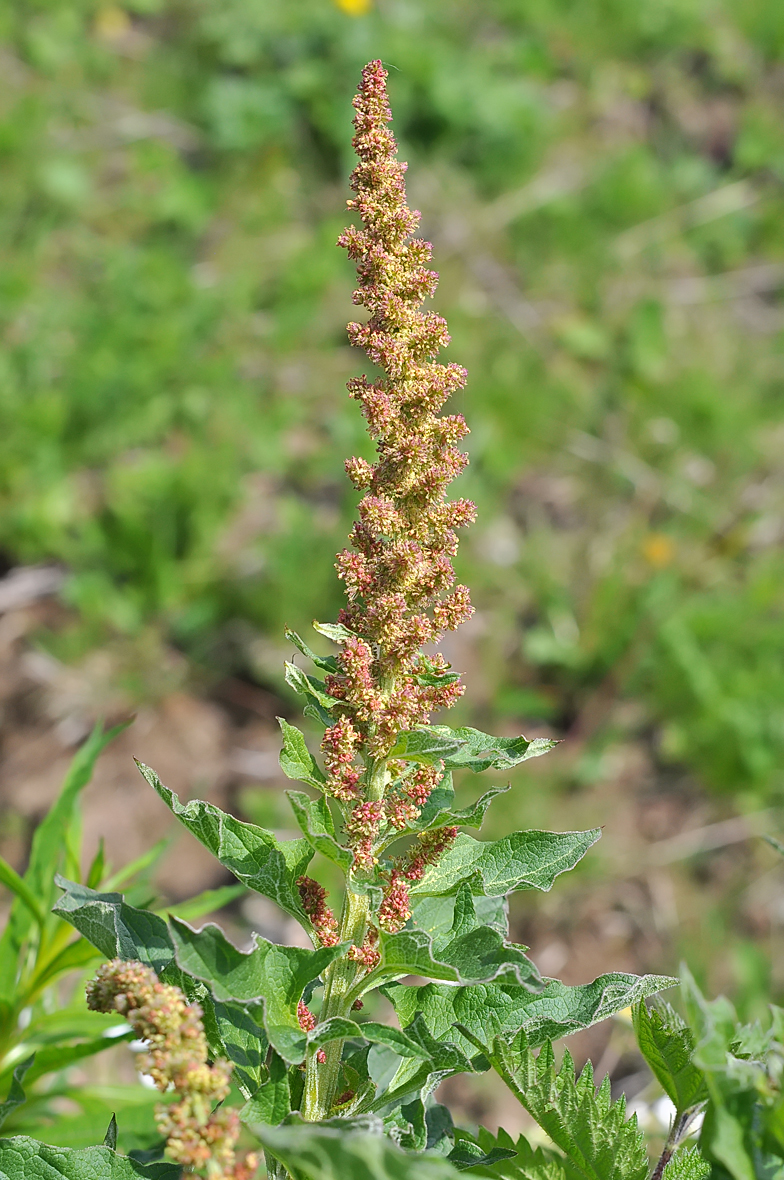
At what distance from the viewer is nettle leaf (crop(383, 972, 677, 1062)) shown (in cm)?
118

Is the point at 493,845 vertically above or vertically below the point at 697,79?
below

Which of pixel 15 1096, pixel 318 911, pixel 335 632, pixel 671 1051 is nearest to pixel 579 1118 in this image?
pixel 671 1051

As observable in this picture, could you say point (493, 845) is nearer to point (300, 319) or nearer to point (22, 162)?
point (300, 319)

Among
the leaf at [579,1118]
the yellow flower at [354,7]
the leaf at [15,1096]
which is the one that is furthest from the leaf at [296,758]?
the yellow flower at [354,7]

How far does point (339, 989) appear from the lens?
1.27m

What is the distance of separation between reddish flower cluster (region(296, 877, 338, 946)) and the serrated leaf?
0.10 metres

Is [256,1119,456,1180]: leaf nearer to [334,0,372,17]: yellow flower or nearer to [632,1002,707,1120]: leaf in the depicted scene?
[632,1002,707,1120]: leaf

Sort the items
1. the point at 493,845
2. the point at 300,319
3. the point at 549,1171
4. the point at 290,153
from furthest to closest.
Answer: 1. the point at 290,153
2. the point at 300,319
3. the point at 493,845
4. the point at 549,1171

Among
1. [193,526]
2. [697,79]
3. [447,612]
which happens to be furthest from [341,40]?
[447,612]

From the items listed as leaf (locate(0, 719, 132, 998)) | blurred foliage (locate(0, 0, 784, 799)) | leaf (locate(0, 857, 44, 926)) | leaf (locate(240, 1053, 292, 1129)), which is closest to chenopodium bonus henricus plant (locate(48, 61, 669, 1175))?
leaf (locate(240, 1053, 292, 1129))

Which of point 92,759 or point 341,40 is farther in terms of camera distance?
point 341,40

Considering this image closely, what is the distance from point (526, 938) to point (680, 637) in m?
1.39

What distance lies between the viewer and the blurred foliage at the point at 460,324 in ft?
14.2

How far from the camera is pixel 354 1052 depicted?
132 cm
